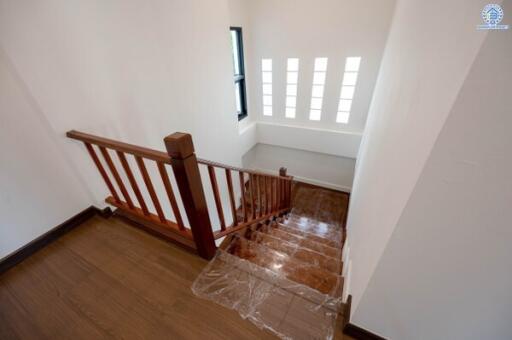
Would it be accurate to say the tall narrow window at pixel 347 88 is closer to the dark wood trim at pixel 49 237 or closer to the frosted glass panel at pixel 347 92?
the frosted glass panel at pixel 347 92

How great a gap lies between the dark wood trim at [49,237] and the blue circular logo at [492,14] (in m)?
2.44

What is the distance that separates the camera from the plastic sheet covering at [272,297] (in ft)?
3.76

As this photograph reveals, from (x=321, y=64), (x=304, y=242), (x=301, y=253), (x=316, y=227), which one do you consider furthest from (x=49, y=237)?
(x=321, y=64)

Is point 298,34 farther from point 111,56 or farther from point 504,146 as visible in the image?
point 504,146

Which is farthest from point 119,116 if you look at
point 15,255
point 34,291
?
point 34,291

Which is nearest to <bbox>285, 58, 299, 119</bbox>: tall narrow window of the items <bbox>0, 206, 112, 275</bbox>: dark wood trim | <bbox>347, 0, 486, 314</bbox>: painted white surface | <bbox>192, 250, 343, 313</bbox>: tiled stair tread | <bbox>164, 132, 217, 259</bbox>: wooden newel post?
<bbox>347, 0, 486, 314</bbox>: painted white surface

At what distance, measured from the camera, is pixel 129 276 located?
137cm

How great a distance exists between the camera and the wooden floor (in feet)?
3.66

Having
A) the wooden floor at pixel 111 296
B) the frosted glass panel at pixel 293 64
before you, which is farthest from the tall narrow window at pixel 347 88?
the wooden floor at pixel 111 296

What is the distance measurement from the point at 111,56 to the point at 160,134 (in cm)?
78

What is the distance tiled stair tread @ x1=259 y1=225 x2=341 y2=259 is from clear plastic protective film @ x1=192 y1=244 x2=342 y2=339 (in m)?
0.78

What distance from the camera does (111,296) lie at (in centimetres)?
126

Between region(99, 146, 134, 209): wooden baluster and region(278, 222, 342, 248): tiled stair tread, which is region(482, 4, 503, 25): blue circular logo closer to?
region(99, 146, 134, 209): wooden baluster

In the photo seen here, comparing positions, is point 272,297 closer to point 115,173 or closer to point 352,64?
point 115,173
